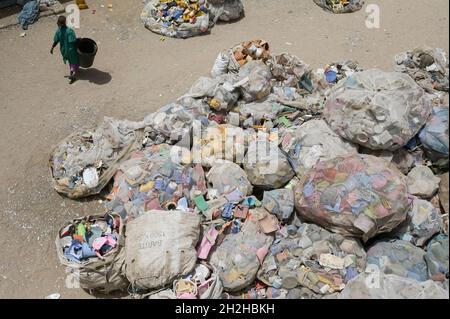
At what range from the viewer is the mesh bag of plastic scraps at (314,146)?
4.21 m

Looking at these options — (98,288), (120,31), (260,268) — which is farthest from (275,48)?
(98,288)

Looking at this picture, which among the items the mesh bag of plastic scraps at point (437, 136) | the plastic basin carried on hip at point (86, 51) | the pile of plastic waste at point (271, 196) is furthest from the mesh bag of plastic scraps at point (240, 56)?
the mesh bag of plastic scraps at point (437, 136)

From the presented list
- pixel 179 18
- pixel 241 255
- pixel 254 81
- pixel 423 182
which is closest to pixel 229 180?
pixel 241 255

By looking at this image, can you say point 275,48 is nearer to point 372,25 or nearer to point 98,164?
point 372,25

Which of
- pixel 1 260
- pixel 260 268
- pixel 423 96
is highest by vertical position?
pixel 423 96

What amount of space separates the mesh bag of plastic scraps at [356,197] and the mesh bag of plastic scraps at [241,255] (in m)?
0.46

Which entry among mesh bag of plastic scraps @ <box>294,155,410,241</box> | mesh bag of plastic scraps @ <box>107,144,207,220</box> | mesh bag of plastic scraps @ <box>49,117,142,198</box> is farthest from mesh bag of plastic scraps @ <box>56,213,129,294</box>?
mesh bag of plastic scraps @ <box>294,155,410,241</box>

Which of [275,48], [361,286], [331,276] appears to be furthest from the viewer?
[275,48]

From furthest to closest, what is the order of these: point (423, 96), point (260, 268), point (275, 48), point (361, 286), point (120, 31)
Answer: point (120, 31) → point (275, 48) → point (423, 96) → point (260, 268) → point (361, 286)

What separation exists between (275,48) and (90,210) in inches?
143

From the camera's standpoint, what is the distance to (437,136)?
399cm

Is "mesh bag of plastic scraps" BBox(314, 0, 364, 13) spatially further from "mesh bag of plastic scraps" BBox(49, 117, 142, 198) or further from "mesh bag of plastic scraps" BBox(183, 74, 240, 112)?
"mesh bag of plastic scraps" BBox(49, 117, 142, 198)

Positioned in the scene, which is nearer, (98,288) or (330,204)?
(330,204)

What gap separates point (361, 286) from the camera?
10.8 ft
